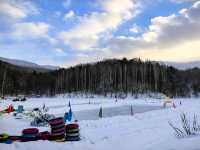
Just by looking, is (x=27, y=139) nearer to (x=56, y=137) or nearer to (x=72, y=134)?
(x=56, y=137)

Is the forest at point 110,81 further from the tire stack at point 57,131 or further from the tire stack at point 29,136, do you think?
the tire stack at point 29,136

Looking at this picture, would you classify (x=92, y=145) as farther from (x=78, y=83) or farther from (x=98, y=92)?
(x=78, y=83)

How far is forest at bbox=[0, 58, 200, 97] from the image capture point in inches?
3866

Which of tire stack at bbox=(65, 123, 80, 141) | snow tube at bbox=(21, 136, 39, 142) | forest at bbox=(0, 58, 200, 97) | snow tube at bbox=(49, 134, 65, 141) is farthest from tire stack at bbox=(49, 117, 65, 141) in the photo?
forest at bbox=(0, 58, 200, 97)

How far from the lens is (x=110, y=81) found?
10288 centimetres

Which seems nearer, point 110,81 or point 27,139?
point 27,139

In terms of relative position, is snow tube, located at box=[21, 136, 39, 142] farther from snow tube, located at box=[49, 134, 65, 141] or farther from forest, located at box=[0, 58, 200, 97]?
forest, located at box=[0, 58, 200, 97]

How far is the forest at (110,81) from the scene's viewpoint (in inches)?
3866

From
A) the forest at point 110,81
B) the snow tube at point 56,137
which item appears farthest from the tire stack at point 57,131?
the forest at point 110,81

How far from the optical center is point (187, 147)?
8078 millimetres

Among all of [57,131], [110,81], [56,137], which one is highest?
[110,81]

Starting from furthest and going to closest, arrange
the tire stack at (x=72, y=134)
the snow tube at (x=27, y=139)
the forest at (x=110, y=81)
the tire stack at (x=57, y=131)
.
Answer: the forest at (x=110, y=81) < the tire stack at (x=57, y=131) < the tire stack at (x=72, y=134) < the snow tube at (x=27, y=139)

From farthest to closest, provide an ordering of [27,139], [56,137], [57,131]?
[57,131]
[56,137]
[27,139]

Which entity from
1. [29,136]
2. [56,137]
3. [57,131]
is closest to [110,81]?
[57,131]
